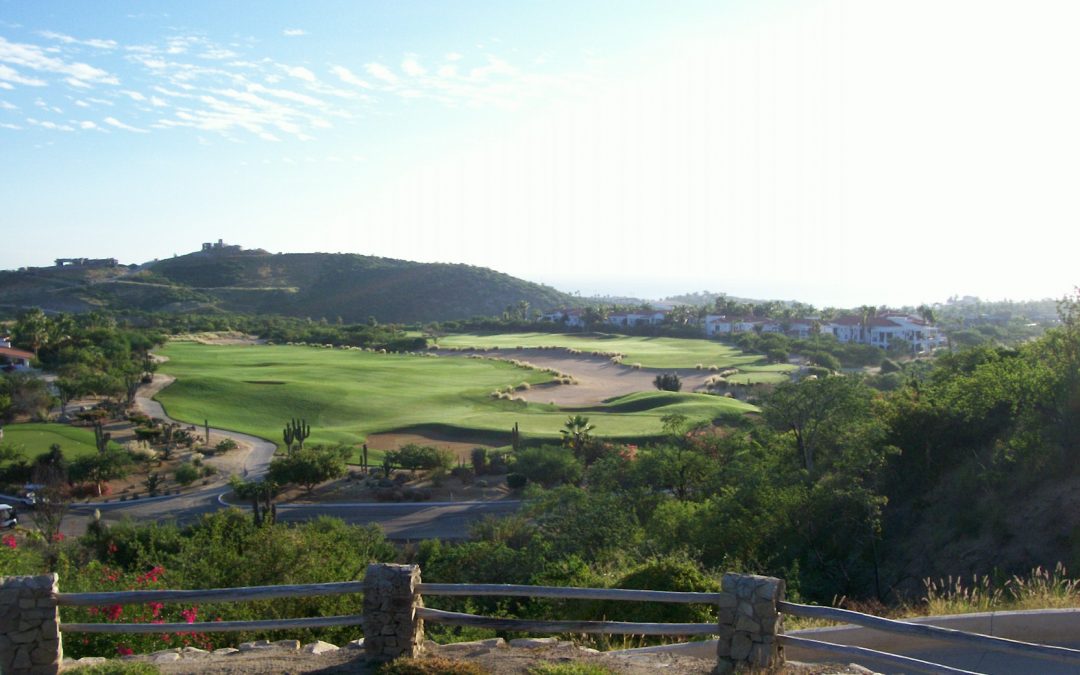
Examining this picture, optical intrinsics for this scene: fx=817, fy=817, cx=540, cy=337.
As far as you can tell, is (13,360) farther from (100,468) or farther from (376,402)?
(100,468)

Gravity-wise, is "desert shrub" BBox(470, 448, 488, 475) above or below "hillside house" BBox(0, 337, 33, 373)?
below

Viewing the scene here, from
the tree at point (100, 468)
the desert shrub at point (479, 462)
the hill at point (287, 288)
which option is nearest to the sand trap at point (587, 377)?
the desert shrub at point (479, 462)

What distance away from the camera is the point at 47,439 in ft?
125

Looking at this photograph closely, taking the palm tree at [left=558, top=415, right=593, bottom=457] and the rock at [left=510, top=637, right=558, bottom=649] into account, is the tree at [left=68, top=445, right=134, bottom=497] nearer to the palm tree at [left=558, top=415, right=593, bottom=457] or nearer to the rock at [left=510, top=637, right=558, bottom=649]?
the palm tree at [left=558, top=415, right=593, bottom=457]

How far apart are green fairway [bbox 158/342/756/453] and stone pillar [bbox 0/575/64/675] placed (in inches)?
1315

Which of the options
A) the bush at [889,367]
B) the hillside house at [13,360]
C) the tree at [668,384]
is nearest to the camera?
the tree at [668,384]

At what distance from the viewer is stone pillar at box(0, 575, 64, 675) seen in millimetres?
6352

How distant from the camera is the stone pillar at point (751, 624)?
233 inches

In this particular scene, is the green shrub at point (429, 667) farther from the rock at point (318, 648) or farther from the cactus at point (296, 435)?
the cactus at point (296, 435)

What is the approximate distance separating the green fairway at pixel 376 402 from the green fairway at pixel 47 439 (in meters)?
6.75

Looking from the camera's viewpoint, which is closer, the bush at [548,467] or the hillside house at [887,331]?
the bush at [548,467]

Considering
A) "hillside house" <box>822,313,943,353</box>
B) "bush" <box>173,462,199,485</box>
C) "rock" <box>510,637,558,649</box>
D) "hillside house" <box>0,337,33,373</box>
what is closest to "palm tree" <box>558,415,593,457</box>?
"bush" <box>173,462,199,485</box>

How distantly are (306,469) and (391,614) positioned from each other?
25955 mm

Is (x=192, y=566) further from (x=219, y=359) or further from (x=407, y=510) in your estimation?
(x=219, y=359)
